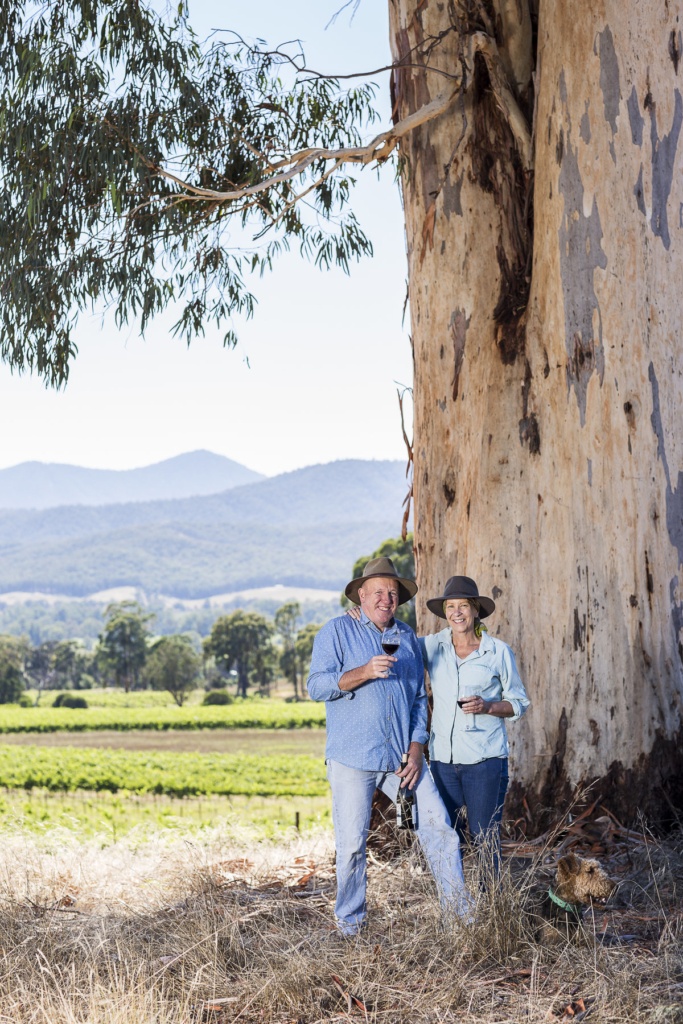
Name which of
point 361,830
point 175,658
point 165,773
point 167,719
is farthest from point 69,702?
point 361,830

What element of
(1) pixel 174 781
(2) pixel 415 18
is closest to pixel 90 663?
(1) pixel 174 781

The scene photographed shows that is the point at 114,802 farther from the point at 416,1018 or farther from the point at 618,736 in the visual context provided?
the point at 416,1018

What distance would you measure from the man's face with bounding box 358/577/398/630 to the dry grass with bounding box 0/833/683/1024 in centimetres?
96

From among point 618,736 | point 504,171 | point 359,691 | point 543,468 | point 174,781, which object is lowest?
point 174,781

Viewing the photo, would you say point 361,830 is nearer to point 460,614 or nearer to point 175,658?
point 460,614

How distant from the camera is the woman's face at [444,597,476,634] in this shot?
413 centimetres

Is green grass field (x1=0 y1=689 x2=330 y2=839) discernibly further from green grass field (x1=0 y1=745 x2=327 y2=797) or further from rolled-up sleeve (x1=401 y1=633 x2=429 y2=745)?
rolled-up sleeve (x1=401 y1=633 x2=429 y2=745)

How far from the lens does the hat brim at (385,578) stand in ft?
13.6

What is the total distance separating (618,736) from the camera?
540cm

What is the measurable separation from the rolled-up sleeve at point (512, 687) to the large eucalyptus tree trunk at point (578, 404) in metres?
1.51

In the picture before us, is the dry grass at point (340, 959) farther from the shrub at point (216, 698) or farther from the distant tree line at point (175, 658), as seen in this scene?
the distant tree line at point (175, 658)

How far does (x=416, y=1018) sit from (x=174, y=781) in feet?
79.2

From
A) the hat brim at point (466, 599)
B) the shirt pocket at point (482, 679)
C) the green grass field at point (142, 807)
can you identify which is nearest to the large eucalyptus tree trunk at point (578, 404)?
the hat brim at point (466, 599)

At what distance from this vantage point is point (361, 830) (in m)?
4.08
